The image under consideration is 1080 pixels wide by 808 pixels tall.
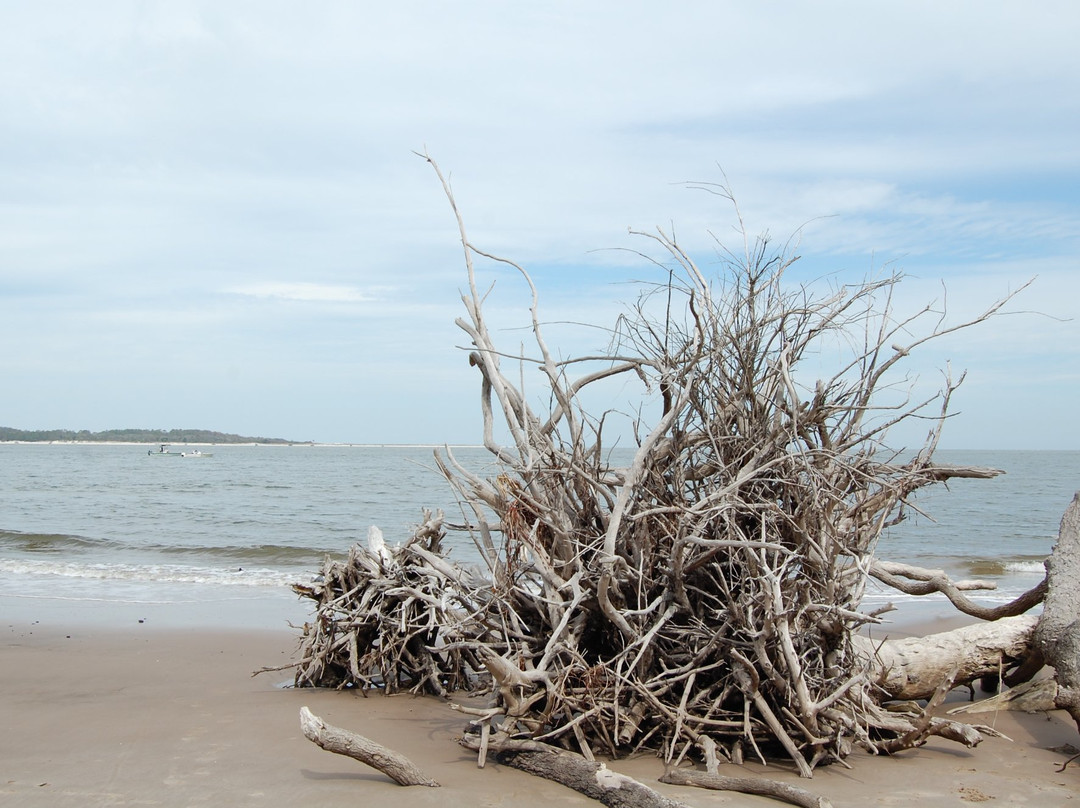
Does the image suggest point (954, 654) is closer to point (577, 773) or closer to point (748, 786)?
point (748, 786)

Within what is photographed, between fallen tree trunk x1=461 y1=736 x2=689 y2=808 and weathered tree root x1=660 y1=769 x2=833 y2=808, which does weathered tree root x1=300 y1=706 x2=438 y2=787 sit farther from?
weathered tree root x1=660 y1=769 x2=833 y2=808

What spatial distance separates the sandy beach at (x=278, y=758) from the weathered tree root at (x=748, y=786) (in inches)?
2.1

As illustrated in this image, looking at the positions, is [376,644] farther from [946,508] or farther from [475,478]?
[946,508]

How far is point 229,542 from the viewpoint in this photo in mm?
18469

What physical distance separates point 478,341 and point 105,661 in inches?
196

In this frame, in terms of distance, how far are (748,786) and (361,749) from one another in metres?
1.85

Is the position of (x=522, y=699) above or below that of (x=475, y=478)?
below

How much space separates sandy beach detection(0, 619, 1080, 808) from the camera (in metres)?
4.37

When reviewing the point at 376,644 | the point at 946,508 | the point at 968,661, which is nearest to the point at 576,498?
the point at 376,644

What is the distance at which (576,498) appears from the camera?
5242 millimetres

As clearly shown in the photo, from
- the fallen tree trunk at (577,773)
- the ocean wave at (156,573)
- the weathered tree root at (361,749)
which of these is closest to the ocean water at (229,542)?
the ocean wave at (156,573)

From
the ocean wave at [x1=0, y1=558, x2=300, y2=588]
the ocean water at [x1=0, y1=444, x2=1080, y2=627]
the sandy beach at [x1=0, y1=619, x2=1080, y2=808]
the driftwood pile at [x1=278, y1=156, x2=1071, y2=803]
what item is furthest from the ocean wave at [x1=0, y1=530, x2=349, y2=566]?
the driftwood pile at [x1=278, y1=156, x2=1071, y2=803]

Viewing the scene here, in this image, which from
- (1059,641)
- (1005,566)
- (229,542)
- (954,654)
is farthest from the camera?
(229,542)

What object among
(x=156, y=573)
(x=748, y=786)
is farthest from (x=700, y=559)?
(x=156, y=573)
